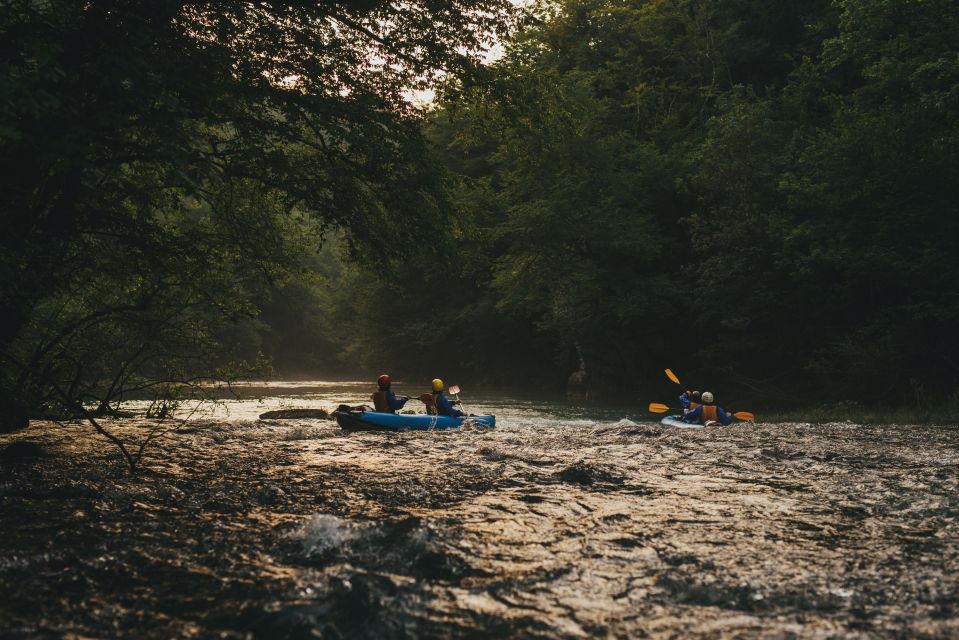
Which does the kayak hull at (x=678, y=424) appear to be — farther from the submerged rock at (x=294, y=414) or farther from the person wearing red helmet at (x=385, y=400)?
the submerged rock at (x=294, y=414)

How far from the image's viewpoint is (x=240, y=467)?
8016mm

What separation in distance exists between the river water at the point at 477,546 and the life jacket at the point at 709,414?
490 centimetres

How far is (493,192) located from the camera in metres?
24.3

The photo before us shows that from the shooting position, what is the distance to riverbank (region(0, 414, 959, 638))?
11.4ft

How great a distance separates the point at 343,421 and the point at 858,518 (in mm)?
8793

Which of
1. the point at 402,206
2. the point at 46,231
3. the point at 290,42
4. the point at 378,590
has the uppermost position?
the point at 290,42

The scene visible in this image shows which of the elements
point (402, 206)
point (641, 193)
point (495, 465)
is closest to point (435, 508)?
Answer: point (495, 465)

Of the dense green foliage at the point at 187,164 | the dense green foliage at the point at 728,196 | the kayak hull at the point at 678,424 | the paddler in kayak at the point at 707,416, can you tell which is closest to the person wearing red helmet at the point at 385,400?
the dense green foliage at the point at 728,196

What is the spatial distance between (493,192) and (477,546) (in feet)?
67.0

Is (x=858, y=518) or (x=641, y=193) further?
(x=641, y=193)

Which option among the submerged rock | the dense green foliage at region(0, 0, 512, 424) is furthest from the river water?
the submerged rock

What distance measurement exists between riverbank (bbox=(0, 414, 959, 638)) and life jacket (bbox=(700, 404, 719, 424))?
16.9 feet

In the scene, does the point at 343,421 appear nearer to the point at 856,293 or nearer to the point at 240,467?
the point at 240,467

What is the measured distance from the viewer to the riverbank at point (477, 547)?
11.4ft
